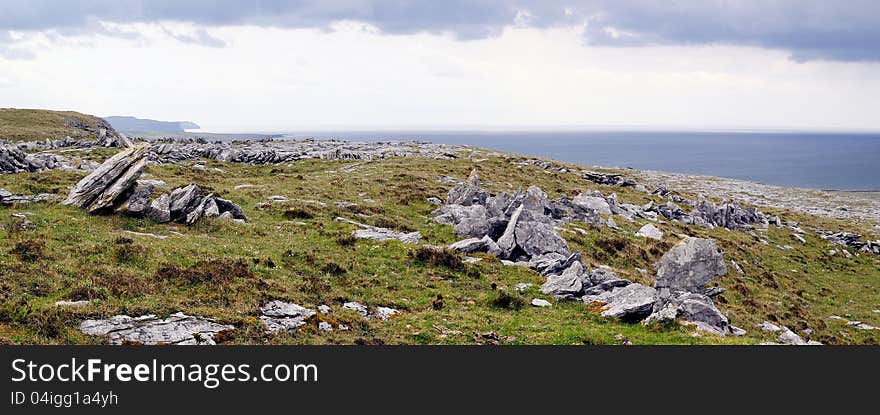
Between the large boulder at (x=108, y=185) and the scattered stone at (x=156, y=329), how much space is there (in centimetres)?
1724

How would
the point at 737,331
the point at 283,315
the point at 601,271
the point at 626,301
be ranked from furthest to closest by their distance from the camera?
the point at 601,271 → the point at 737,331 → the point at 626,301 → the point at 283,315

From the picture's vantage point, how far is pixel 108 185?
29547 mm

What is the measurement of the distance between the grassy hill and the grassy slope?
70515 mm

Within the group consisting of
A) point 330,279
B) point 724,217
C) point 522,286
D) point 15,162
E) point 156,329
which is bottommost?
point 724,217

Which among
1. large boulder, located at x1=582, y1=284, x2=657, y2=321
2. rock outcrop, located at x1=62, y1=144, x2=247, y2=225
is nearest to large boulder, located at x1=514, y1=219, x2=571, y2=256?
large boulder, located at x1=582, y1=284, x2=657, y2=321

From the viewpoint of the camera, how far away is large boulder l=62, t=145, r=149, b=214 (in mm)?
Answer: 28359

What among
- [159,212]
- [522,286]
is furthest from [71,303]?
[522,286]

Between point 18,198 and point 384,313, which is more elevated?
point 18,198

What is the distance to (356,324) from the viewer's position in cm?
1747

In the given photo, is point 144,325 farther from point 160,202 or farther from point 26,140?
point 26,140

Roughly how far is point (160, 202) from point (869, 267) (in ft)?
216

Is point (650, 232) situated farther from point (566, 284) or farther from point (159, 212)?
point (159, 212)

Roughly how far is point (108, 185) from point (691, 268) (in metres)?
33.9

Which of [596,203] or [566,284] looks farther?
[596,203]
